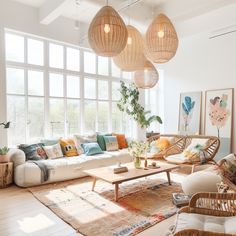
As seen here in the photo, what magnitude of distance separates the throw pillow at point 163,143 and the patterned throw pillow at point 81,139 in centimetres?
169

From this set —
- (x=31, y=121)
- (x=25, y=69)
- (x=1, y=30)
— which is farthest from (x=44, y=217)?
(x=1, y=30)

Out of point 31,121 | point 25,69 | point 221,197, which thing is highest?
point 25,69

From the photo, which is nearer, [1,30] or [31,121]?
[1,30]

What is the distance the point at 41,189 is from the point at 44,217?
124 centimetres

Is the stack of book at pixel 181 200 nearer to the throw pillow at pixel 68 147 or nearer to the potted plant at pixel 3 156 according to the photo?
the throw pillow at pixel 68 147

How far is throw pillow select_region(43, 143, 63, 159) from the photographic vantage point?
509 centimetres

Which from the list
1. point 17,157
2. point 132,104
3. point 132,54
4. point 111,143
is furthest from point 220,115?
point 17,157

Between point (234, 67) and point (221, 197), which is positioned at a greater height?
point (234, 67)

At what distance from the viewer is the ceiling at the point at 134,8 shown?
4.71 m

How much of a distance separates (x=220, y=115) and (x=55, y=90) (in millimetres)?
4559

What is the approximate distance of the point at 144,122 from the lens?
24.1 feet

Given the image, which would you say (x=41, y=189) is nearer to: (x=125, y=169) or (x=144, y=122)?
(x=125, y=169)

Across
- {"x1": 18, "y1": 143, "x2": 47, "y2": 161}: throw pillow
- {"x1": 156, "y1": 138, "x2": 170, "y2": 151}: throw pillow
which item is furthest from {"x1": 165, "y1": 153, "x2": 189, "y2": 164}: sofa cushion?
{"x1": 18, "y1": 143, "x2": 47, "y2": 161}: throw pillow

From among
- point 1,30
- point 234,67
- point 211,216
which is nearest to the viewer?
point 211,216
